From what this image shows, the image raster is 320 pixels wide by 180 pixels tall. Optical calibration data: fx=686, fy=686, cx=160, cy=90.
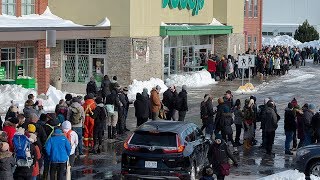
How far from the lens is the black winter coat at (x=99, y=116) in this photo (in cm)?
1992

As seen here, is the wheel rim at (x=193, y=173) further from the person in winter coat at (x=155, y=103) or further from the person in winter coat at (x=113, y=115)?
the person in winter coat at (x=155, y=103)

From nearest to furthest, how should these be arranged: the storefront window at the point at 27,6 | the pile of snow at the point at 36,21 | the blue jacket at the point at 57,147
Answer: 1. the blue jacket at the point at 57,147
2. the pile of snow at the point at 36,21
3. the storefront window at the point at 27,6

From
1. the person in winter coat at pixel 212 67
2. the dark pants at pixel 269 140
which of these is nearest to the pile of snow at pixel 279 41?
the person in winter coat at pixel 212 67

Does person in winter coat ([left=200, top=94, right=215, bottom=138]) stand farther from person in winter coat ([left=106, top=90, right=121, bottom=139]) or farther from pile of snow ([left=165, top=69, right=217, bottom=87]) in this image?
pile of snow ([left=165, top=69, right=217, bottom=87])

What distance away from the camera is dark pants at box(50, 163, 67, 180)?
14980 millimetres

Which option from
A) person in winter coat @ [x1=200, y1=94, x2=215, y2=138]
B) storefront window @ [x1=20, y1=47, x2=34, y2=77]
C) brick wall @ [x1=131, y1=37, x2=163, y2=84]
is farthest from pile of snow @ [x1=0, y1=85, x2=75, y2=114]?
person in winter coat @ [x1=200, y1=94, x2=215, y2=138]

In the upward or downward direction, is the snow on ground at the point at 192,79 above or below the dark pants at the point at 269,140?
above

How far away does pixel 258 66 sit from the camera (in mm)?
47875

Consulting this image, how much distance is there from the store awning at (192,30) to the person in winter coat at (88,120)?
20.4m

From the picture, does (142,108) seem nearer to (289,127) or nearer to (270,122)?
(270,122)

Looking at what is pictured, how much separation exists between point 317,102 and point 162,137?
65.3 feet

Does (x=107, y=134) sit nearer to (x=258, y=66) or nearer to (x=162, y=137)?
(x=162, y=137)

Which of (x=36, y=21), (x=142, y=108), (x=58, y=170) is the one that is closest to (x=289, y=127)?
(x=142, y=108)

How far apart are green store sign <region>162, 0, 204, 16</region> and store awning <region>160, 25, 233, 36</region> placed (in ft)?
4.33
